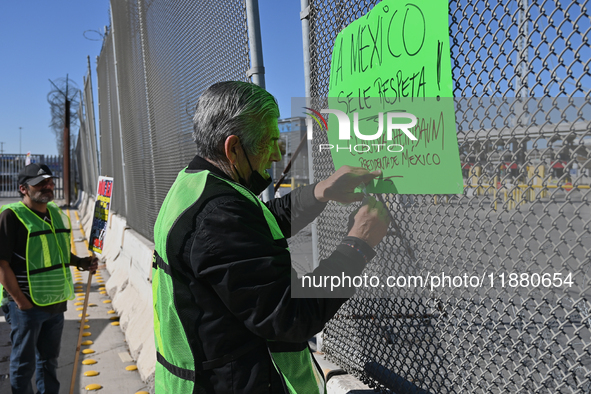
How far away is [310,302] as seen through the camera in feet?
4.66

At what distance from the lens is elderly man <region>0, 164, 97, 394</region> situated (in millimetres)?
3699

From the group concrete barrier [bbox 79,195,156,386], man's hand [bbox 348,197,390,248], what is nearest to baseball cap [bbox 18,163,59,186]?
concrete barrier [bbox 79,195,156,386]

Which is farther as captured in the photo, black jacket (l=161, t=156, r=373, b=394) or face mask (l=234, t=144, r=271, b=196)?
face mask (l=234, t=144, r=271, b=196)

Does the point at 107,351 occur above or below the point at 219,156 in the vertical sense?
below

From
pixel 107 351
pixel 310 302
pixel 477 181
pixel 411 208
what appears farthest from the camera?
pixel 107 351

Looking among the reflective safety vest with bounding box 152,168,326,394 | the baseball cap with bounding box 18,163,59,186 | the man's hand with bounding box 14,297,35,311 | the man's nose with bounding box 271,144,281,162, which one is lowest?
the man's hand with bounding box 14,297,35,311

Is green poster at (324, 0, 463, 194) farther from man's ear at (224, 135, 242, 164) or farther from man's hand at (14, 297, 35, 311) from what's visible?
man's hand at (14, 297, 35, 311)

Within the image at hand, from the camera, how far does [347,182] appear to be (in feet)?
6.58

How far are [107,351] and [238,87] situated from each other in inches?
176

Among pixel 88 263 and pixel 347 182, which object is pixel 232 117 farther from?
pixel 88 263

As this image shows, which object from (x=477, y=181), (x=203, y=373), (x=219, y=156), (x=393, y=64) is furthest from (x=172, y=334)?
(x=393, y=64)

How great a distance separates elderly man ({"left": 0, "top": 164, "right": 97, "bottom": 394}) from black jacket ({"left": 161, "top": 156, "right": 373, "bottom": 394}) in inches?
113

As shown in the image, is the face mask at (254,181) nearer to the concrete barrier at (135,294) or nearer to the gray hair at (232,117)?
the gray hair at (232,117)

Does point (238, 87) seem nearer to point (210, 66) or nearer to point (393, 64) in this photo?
point (393, 64)
